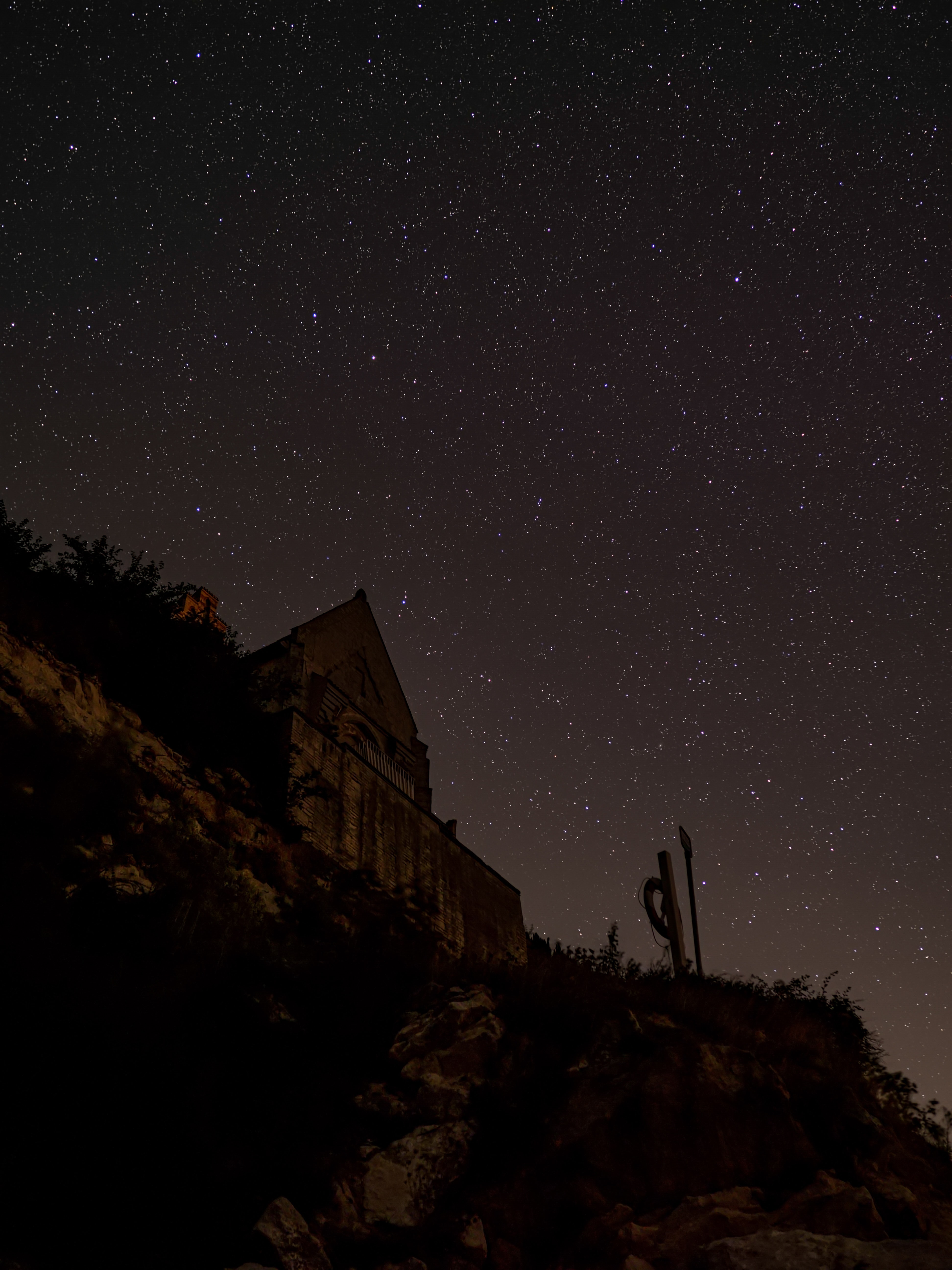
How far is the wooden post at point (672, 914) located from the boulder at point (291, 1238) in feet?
46.2

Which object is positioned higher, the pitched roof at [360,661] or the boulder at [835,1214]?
the pitched roof at [360,661]

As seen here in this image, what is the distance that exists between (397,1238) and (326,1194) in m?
0.65

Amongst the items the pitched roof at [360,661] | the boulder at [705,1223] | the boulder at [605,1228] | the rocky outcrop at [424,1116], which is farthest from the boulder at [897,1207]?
the pitched roof at [360,661]

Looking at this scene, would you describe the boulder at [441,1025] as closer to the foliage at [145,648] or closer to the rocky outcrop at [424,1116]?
the rocky outcrop at [424,1116]

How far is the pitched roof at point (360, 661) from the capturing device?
72.6ft

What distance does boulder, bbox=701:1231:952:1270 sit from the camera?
6.16m

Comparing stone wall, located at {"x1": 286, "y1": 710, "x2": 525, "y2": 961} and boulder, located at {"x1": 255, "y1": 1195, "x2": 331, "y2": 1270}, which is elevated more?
stone wall, located at {"x1": 286, "y1": 710, "x2": 525, "y2": 961}

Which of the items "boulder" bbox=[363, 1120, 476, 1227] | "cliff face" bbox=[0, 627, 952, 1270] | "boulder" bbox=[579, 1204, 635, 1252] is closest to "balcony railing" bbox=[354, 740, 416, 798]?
"cliff face" bbox=[0, 627, 952, 1270]

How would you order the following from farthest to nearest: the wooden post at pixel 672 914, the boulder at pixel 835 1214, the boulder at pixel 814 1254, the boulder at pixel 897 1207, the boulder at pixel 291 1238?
the wooden post at pixel 672 914 < the boulder at pixel 897 1207 < the boulder at pixel 835 1214 < the boulder at pixel 814 1254 < the boulder at pixel 291 1238

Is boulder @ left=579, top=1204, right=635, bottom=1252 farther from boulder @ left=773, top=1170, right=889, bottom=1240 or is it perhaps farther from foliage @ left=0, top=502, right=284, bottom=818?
foliage @ left=0, top=502, right=284, bottom=818

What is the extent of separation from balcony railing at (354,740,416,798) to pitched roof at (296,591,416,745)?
1004 mm

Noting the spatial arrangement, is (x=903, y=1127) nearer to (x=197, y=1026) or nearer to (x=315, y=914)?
(x=315, y=914)

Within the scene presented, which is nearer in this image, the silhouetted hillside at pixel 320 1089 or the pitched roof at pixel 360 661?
the silhouetted hillside at pixel 320 1089

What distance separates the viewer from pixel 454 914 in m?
18.5
